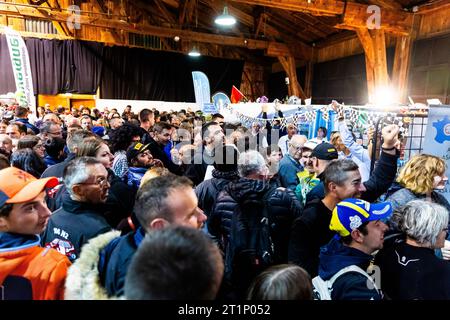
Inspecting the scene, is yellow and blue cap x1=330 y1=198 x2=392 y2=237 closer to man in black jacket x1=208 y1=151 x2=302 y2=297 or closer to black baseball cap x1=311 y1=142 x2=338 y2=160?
man in black jacket x1=208 y1=151 x2=302 y2=297

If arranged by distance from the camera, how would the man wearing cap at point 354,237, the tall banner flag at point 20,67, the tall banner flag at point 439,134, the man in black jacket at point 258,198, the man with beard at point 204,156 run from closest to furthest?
the man wearing cap at point 354,237
the man in black jacket at point 258,198
the tall banner flag at point 439,134
the man with beard at point 204,156
the tall banner flag at point 20,67

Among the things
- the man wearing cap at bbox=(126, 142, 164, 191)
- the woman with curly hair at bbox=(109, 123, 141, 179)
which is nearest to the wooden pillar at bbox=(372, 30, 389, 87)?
the woman with curly hair at bbox=(109, 123, 141, 179)

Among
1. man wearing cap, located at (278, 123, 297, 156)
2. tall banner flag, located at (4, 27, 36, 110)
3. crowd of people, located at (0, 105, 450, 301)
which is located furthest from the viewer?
tall banner flag, located at (4, 27, 36, 110)

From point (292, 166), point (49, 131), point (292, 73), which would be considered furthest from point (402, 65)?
point (49, 131)

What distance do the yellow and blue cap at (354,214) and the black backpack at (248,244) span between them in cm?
52

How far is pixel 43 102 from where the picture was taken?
12.0 m

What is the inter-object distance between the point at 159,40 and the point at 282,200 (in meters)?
13.5

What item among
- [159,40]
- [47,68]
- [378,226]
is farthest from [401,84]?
[47,68]

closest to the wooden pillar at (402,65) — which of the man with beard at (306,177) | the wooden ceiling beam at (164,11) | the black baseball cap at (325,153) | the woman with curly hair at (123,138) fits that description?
the man with beard at (306,177)

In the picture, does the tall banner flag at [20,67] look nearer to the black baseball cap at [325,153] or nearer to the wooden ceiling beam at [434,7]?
the black baseball cap at [325,153]

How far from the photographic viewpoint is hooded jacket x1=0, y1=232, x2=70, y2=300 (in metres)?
1.08

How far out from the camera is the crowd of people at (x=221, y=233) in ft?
2.64

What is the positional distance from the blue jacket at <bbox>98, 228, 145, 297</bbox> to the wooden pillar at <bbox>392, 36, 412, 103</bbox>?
26.4 ft
